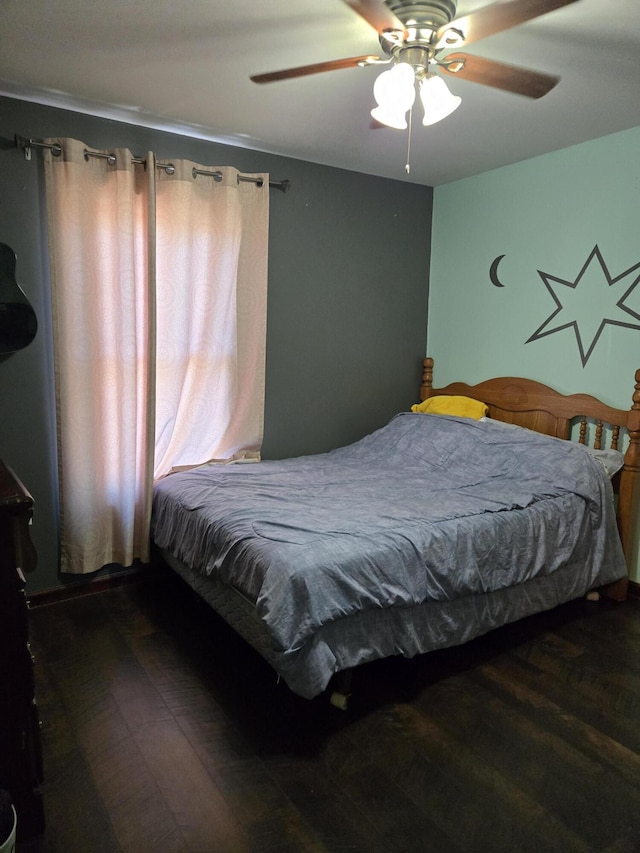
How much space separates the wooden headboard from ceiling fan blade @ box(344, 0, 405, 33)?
203 centimetres

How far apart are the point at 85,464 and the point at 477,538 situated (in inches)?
74.3

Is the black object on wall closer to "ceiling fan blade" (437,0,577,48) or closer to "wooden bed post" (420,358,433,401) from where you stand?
"ceiling fan blade" (437,0,577,48)

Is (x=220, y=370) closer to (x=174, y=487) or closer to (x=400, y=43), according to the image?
(x=174, y=487)

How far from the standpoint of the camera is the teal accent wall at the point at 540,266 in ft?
9.98

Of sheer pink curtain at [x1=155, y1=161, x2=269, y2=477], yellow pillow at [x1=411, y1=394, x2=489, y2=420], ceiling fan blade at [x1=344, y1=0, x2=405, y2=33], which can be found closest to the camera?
ceiling fan blade at [x1=344, y1=0, x2=405, y2=33]

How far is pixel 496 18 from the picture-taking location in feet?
5.15

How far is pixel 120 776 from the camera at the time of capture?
180cm

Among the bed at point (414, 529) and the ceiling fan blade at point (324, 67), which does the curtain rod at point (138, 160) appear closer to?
the ceiling fan blade at point (324, 67)

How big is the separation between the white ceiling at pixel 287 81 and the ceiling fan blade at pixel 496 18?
0.23 metres

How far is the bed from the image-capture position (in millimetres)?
2033

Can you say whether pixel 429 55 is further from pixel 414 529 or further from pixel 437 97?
pixel 414 529

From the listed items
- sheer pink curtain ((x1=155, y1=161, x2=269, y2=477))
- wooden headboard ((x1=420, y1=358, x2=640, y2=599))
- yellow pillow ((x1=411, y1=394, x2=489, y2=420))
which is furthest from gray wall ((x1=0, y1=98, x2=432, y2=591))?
wooden headboard ((x1=420, y1=358, x2=640, y2=599))

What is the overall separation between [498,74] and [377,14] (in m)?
0.46

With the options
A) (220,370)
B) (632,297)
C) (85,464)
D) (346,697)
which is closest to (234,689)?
(346,697)
